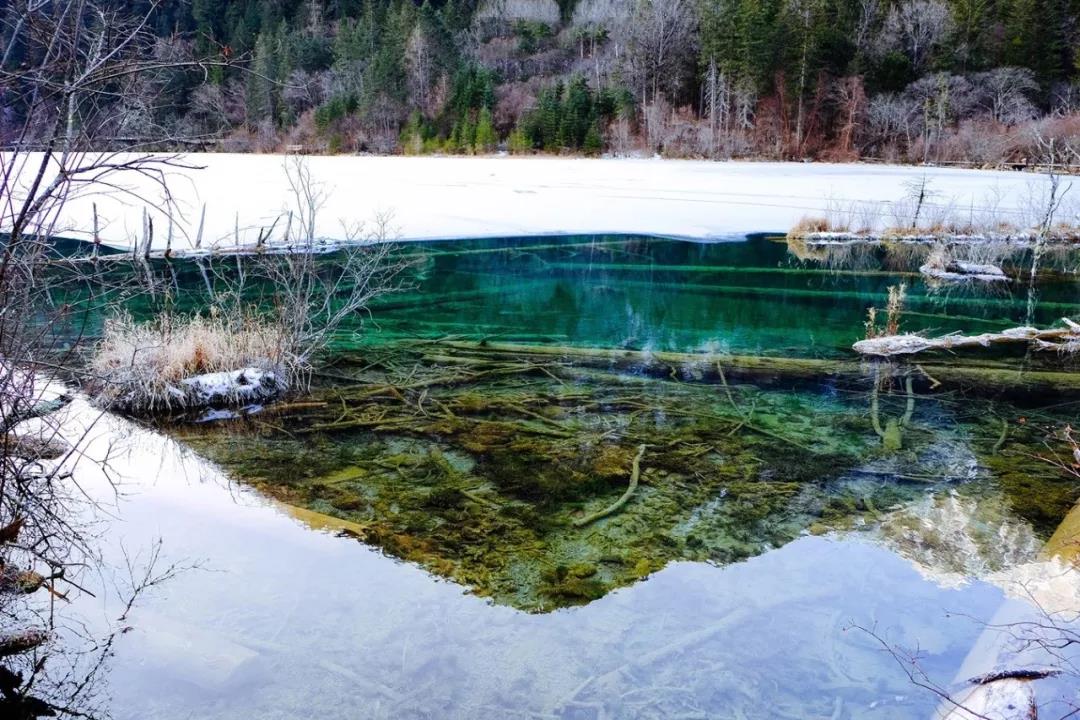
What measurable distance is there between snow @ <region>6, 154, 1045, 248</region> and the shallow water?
845 cm

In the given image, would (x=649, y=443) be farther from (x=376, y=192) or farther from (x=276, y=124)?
(x=276, y=124)

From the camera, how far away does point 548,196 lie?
2539 cm

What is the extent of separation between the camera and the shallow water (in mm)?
3916

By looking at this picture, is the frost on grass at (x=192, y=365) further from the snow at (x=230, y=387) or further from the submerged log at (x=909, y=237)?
the submerged log at (x=909, y=237)

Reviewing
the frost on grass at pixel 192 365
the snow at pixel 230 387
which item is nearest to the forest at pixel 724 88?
the frost on grass at pixel 192 365

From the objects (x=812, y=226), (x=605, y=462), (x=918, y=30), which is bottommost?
(x=605, y=462)

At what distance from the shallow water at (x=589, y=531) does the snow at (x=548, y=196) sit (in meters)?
8.45

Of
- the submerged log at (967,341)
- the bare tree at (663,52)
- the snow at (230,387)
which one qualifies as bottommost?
the snow at (230,387)

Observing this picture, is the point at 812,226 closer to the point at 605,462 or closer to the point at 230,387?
the point at 605,462

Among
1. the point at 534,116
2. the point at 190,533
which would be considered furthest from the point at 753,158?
the point at 190,533

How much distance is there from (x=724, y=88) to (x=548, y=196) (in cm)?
1803

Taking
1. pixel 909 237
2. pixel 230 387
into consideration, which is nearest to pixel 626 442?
pixel 230 387

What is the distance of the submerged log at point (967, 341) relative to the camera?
9.95 m

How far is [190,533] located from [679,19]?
146 feet
